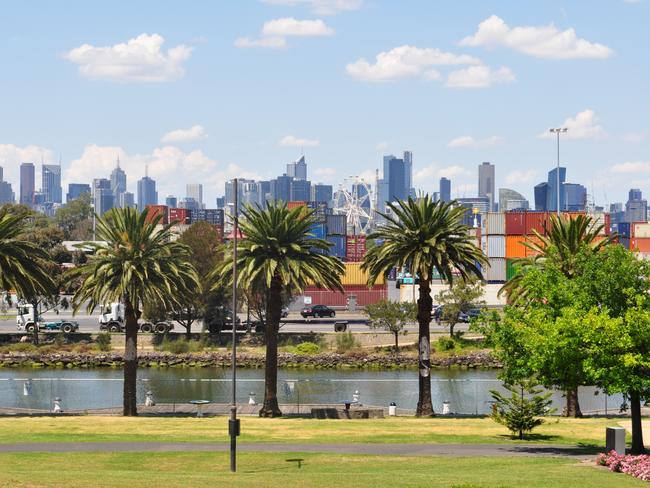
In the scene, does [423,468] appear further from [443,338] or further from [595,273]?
[443,338]

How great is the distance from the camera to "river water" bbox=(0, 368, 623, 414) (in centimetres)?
7600

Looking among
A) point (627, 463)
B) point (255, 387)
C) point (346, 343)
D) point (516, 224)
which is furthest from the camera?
point (516, 224)

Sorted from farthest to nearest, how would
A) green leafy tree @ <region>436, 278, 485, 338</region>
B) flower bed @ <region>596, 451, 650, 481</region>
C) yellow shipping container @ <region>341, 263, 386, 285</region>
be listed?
1. yellow shipping container @ <region>341, 263, 386, 285</region>
2. green leafy tree @ <region>436, 278, 485, 338</region>
3. flower bed @ <region>596, 451, 650, 481</region>

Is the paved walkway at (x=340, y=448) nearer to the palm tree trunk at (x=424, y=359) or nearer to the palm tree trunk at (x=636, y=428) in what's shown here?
the palm tree trunk at (x=636, y=428)

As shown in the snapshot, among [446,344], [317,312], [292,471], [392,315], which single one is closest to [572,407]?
[292,471]

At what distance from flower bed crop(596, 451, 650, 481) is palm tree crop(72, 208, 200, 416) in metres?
26.5

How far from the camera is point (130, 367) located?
5919 centimetres

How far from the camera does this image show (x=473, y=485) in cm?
3284

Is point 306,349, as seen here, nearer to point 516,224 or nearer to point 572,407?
point 572,407

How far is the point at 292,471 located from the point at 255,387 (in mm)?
47357

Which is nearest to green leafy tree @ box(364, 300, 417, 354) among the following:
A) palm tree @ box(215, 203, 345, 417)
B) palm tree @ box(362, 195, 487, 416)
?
palm tree @ box(362, 195, 487, 416)

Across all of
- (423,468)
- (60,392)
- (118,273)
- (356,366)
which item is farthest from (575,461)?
(356,366)

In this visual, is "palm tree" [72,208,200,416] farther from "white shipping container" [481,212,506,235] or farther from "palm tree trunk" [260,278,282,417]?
"white shipping container" [481,212,506,235]

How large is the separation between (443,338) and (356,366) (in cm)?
1002
